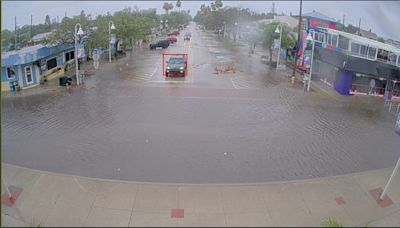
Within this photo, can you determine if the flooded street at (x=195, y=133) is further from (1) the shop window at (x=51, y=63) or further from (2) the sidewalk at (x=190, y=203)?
(1) the shop window at (x=51, y=63)

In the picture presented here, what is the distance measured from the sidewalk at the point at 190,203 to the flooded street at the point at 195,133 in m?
0.78

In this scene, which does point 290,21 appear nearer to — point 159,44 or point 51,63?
point 159,44

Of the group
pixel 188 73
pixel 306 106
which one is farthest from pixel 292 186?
pixel 188 73

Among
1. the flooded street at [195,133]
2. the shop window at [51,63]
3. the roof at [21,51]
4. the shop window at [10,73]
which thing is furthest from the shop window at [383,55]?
the shop window at [10,73]

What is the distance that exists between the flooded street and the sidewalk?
0.78 metres

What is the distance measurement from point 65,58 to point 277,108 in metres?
19.1

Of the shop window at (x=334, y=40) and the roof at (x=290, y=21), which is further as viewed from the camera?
the roof at (x=290, y=21)

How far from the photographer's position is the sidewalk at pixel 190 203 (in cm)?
826

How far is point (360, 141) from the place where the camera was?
572 inches

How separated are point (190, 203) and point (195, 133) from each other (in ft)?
19.4

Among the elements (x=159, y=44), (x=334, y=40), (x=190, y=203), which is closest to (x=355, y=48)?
(x=334, y=40)

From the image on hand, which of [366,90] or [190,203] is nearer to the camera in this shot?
[190,203]

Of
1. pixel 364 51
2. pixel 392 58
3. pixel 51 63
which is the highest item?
pixel 364 51

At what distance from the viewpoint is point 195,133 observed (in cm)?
1465
